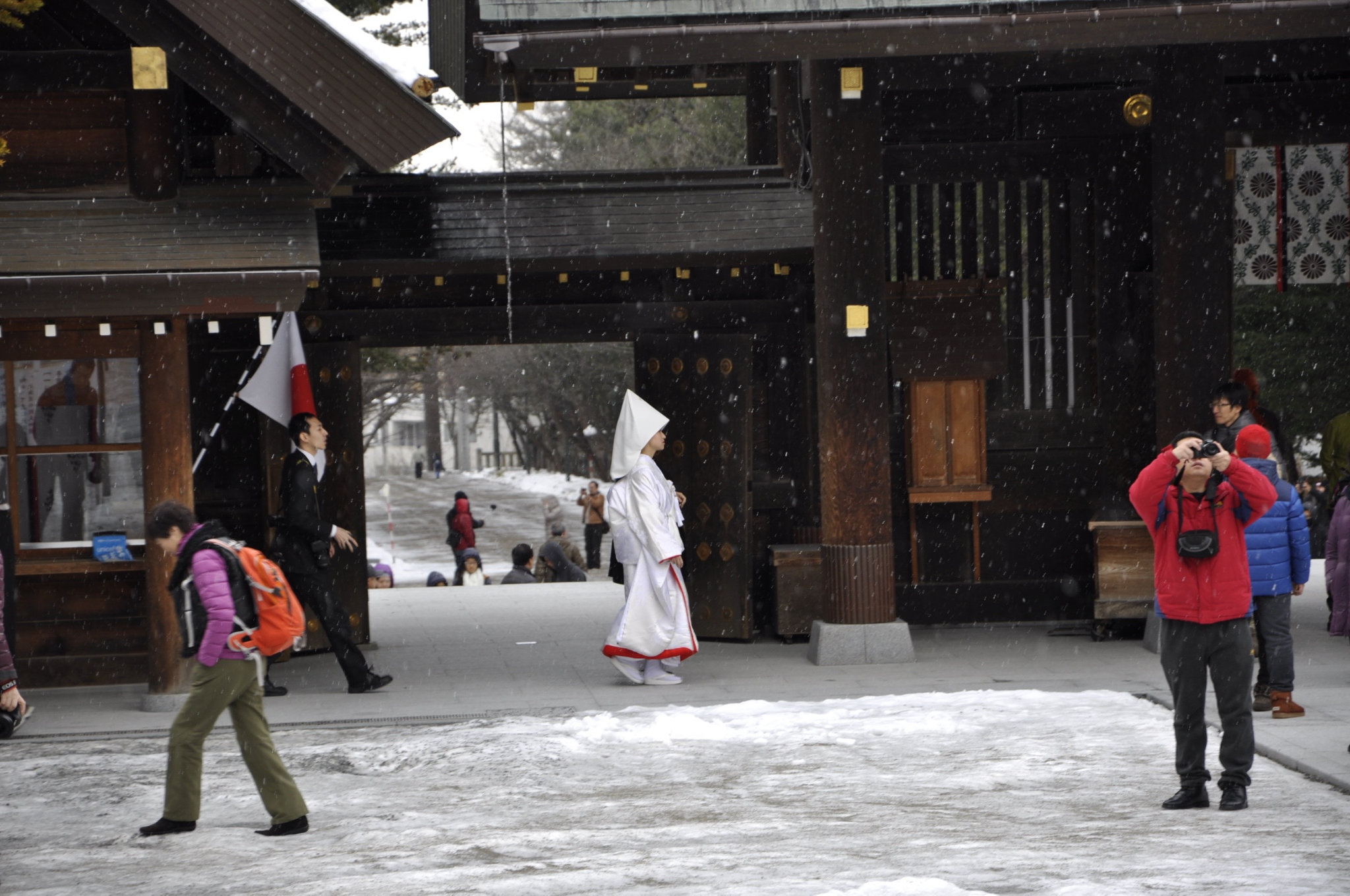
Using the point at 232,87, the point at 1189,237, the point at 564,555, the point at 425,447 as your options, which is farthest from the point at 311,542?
the point at 425,447

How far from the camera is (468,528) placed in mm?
24078

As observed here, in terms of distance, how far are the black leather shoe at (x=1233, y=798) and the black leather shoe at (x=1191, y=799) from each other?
0.07m

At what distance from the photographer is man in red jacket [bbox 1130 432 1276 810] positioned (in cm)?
651

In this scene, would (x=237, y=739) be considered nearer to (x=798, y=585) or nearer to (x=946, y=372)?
(x=798, y=585)

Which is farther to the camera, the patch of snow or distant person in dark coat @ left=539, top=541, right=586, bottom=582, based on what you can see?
distant person in dark coat @ left=539, top=541, right=586, bottom=582

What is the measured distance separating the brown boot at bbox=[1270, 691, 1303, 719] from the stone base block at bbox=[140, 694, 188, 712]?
6.67 meters

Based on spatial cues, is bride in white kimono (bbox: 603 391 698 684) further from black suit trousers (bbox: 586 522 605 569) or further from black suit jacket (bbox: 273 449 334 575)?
black suit trousers (bbox: 586 522 605 569)

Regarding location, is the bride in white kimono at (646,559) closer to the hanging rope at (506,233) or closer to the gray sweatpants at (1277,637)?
the hanging rope at (506,233)

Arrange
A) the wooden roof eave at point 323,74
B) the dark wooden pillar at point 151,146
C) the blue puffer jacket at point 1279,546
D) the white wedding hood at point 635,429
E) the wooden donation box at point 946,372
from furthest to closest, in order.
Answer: the wooden donation box at point 946,372 < the white wedding hood at point 635,429 < the dark wooden pillar at point 151,146 < the wooden roof eave at point 323,74 < the blue puffer jacket at point 1279,546

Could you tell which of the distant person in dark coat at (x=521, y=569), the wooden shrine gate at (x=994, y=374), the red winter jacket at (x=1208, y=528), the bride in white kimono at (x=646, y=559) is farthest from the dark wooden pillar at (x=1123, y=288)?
the distant person in dark coat at (x=521, y=569)

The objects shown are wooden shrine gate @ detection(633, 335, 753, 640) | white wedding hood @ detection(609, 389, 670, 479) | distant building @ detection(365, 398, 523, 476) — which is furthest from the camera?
distant building @ detection(365, 398, 523, 476)

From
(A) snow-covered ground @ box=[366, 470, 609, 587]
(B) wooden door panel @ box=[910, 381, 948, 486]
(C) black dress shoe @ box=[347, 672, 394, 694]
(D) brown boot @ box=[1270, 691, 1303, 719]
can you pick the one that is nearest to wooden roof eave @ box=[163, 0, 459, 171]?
(C) black dress shoe @ box=[347, 672, 394, 694]

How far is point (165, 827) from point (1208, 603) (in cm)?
466

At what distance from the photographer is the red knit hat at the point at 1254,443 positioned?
752 centimetres
